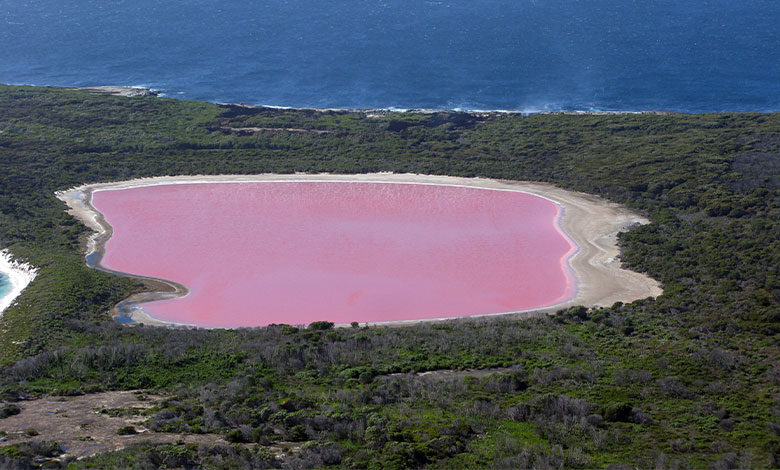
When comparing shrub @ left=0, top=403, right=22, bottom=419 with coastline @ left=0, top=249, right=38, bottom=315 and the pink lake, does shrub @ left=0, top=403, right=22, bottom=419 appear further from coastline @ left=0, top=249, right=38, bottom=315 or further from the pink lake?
coastline @ left=0, top=249, right=38, bottom=315

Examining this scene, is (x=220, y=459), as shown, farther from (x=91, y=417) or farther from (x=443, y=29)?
(x=443, y=29)

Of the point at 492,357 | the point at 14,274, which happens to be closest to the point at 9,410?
the point at 492,357

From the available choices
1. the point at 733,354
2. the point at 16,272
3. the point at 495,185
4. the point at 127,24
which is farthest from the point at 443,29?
the point at 733,354

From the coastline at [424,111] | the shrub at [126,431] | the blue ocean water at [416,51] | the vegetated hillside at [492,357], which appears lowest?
the shrub at [126,431]

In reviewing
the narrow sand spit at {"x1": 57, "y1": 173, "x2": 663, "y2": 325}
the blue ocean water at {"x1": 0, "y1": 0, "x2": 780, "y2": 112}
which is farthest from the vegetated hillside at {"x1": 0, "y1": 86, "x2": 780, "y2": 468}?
the blue ocean water at {"x1": 0, "y1": 0, "x2": 780, "y2": 112}

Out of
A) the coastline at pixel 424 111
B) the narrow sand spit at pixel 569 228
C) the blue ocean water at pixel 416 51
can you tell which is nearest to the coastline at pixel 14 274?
the narrow sand spit at pixel 569 228

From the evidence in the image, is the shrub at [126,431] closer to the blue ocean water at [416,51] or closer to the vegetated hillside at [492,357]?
the vegetated hillside at [492,357]
